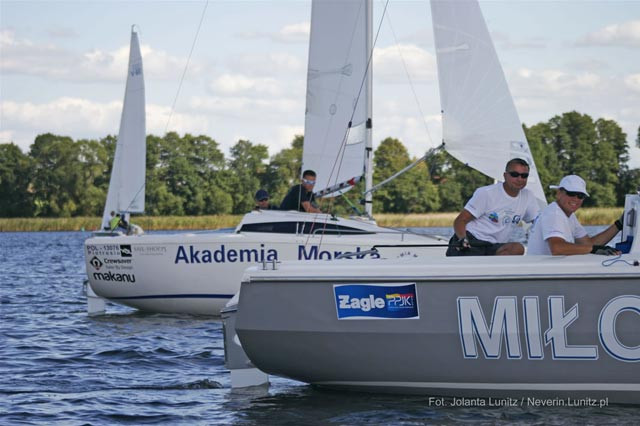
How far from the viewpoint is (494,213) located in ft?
26.6

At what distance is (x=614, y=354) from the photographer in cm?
699

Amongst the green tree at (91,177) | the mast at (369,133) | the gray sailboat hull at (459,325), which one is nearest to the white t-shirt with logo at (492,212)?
the gray sailboat hull at (459,325)

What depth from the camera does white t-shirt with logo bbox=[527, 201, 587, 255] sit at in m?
7.30

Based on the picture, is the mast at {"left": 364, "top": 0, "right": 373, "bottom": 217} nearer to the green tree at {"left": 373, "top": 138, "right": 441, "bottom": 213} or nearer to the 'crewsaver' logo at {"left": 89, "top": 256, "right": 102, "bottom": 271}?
the 'crewsaver' logo at {"left": 89, "top": 256, "right": 102, "bottom": 271}

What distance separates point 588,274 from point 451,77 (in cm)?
629

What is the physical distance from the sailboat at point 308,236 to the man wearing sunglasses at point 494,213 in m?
3.19

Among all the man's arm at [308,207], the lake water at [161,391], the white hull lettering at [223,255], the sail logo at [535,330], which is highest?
the man's arm at [308,207]

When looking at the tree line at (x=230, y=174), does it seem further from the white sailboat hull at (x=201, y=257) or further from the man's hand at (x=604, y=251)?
the man's hand at (x=604, y=251)

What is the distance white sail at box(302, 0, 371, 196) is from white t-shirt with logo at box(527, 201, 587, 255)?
760 centimetres

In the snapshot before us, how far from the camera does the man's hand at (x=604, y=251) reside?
7098 millimetres

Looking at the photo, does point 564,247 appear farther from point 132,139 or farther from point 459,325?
point 132,139

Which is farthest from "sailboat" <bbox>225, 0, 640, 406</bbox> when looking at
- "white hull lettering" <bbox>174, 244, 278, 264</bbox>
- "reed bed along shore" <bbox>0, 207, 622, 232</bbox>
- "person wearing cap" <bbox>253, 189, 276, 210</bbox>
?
"reed bed along shore" <bbox>0, 207, 622, 232</bbox>

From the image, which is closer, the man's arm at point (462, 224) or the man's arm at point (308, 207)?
the man's arm at point (462, 224)

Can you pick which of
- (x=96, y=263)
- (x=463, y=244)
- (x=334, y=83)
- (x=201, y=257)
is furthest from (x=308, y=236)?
(x=463, y=244)
